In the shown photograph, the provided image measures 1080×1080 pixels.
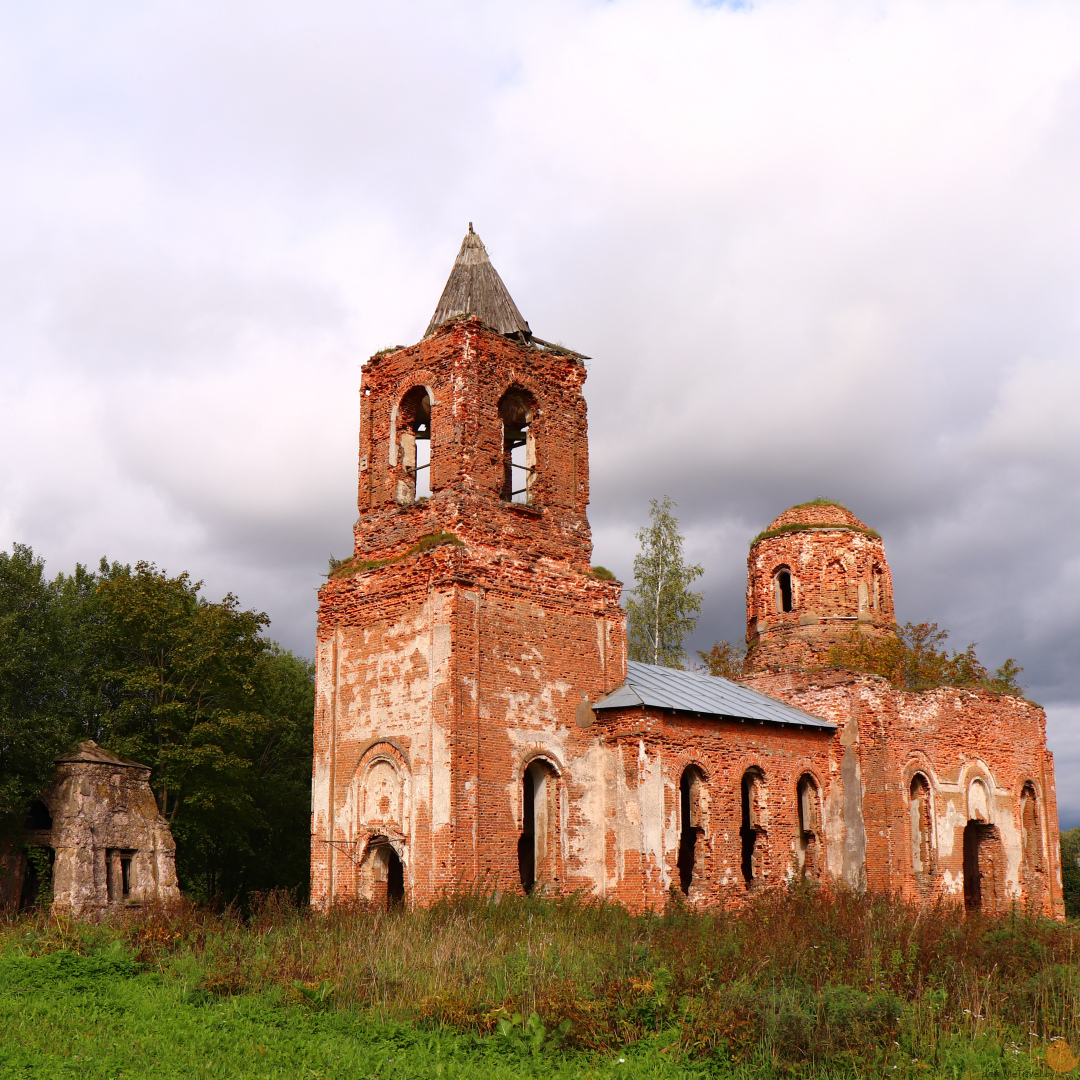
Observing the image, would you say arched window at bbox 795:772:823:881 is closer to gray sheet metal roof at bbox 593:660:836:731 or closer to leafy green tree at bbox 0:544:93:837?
gray sheet metal roof at bbox 593:660:836:731

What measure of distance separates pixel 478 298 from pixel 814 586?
12431mm

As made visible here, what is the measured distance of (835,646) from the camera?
86.0 feet

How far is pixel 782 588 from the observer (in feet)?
91.2

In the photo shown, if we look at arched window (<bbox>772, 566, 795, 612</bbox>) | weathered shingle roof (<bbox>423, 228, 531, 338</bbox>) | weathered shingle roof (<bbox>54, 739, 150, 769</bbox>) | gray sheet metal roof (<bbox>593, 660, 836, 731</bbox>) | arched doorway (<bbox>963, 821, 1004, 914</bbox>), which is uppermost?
weathered shingle roof (<bbox>423, 228, 531, 338</bbox>)

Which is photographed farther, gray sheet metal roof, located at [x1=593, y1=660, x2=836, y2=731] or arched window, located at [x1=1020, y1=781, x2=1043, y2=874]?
arched window, located at [x1=1020, y1=781, x2=1043, y2=874]

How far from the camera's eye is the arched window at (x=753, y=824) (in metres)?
18.3

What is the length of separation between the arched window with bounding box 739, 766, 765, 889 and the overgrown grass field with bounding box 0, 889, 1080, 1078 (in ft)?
18.5

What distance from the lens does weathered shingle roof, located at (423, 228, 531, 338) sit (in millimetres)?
18656

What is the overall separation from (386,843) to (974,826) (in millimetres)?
12360

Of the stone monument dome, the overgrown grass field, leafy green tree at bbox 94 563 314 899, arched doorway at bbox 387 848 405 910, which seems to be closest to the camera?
the overgrown grass field

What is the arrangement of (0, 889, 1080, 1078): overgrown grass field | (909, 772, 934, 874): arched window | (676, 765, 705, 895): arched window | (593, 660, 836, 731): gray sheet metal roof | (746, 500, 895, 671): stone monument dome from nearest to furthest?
(0, 889, 1080, 1078): overgrown grass field
(593, 660, 836, 731): gray sheet metal roof
(676, 765, 705, 895): arched window
(909, 772, 934, 874): arched window
(746, 500, 895, 671): stone monument dome

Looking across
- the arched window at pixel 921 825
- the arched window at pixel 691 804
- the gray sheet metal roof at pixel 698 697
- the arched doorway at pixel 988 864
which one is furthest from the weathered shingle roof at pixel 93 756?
the arched doorway at pixel 988 864

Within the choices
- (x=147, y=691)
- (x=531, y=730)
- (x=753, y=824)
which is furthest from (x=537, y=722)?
(x=147, y=691)

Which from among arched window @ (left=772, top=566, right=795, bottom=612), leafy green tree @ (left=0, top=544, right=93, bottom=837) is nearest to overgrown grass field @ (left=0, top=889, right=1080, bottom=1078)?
leafy green tree @ (left=0, top=544, right=93, bottom=837)
